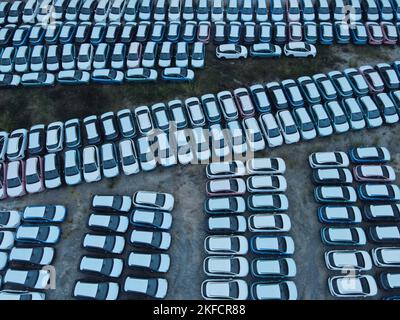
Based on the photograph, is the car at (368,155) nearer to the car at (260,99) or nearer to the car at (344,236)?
the car at (344,236)

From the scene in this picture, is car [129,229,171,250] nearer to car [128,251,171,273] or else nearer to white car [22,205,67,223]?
car [128,251,171,273]

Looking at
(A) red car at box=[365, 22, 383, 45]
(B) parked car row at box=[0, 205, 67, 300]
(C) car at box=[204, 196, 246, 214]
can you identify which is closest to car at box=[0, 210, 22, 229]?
(B) parked car row at box=[0, 205, 67, 300]

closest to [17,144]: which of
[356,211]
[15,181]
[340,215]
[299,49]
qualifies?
[15,181]

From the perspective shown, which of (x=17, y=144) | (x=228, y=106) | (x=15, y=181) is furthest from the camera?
(x=228, y=106)

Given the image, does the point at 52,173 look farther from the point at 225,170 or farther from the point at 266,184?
the point at 266,184

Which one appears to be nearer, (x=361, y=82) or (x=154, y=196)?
(x=154, y=196)

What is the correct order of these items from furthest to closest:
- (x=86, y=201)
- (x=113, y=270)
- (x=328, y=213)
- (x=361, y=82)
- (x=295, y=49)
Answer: (x=295, y=49) → (x=361, y=82) → (x=86, y=201) → (x=328, y=213) → (x=113, y=270)

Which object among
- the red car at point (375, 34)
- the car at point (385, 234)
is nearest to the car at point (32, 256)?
the car at point (385, 234)
